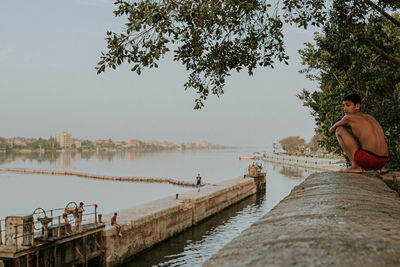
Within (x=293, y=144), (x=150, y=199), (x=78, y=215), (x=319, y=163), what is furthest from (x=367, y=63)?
(x=293, y=144)

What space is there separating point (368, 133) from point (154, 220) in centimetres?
1864

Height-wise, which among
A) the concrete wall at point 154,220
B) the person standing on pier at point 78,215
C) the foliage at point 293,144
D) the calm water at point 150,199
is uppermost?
the foliage at point 293,144

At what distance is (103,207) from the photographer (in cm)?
4303

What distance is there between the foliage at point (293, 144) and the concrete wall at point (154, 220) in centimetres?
13369

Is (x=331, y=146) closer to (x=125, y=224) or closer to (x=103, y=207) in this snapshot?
(x=125, y=224)

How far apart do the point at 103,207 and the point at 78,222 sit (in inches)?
1075

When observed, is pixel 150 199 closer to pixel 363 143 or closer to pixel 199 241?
pixel 199 241

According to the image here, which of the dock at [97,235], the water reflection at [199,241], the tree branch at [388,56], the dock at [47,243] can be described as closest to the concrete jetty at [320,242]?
the tree branch at [388,56]

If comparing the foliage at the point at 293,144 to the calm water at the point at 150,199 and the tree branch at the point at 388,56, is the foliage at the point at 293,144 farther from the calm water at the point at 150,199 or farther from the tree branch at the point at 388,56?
the tree branch at the point at 388,56

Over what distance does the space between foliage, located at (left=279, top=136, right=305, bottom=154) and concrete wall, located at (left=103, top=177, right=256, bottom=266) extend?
133693 mm

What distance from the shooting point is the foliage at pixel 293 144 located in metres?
162

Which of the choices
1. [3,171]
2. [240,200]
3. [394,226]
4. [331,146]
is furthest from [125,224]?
[3,171]

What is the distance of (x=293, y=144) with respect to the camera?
164625 mm

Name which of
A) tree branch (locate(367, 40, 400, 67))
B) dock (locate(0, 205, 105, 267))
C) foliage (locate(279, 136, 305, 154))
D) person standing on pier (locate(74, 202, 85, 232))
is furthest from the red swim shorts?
foliage (locate(279, 136, 305, 154))
